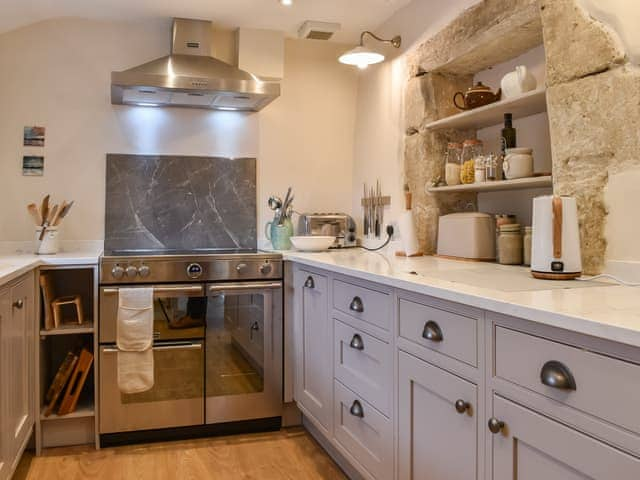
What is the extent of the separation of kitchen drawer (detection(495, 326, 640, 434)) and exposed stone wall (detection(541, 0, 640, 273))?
2.31 ft

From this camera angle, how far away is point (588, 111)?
5.68 feet

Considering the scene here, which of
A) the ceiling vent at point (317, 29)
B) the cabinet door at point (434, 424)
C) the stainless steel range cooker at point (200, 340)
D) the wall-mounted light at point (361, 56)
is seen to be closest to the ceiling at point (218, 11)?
the ceiling vent at point (317, 29)

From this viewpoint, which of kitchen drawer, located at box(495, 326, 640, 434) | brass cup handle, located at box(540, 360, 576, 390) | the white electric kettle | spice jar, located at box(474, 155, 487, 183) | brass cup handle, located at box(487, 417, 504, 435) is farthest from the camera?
spice jar, located at box(474, 155, 487, 183)

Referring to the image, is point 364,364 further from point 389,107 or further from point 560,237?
point 389,107

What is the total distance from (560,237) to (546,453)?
2.43 feet

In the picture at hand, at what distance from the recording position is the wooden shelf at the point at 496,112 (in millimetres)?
2033

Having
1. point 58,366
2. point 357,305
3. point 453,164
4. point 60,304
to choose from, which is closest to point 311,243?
point 453,164

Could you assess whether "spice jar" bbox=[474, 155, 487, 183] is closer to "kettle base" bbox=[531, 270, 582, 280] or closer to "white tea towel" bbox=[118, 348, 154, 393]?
"kettle base" bbox=[531, 270, 582, 280]

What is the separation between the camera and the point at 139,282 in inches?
104

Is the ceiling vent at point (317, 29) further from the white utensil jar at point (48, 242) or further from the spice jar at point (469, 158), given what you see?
the white utensil jar at point (48, 242)

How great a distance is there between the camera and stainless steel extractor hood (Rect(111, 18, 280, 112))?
270 centimetres

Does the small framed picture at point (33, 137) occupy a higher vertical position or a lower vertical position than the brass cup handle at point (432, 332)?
higher

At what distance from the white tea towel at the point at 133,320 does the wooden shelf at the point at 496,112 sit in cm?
167

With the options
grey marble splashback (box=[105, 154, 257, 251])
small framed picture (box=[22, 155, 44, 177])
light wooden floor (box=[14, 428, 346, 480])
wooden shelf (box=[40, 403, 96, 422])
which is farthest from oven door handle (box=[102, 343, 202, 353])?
small framed picture (box=[22, 155, 44, 177])
